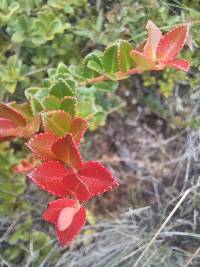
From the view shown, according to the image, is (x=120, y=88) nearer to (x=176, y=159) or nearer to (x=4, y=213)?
(x=176, y=159)

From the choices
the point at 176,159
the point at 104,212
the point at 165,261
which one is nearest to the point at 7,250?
the point at 104,212

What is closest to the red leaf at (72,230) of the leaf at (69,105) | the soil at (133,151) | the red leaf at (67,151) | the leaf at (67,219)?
the leaf at (67,219)

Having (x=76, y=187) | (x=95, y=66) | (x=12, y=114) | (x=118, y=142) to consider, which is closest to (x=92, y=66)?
(x=95, y=66)

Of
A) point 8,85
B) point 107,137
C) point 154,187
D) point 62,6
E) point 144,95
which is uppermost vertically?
point 62,6

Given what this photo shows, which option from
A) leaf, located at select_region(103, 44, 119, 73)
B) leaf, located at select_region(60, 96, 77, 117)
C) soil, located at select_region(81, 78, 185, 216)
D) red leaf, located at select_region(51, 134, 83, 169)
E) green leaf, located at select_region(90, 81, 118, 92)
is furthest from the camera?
soil, located at select_region(81, 78, 185, 216)

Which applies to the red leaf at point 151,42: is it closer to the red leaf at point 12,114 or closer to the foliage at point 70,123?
the foliage at point 70,123

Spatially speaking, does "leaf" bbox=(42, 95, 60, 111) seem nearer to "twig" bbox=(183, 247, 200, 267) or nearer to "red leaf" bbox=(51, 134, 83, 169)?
"red leaf" bbox=(51, 134, 83, 169)

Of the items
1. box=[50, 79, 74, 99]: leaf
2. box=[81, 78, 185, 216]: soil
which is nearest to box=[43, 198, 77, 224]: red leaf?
box=[50, 79, 74, 99]: leaf
